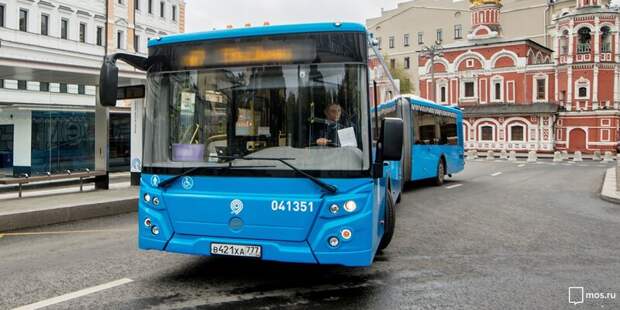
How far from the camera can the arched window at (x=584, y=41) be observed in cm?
5712

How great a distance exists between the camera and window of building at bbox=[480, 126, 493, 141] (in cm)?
5978

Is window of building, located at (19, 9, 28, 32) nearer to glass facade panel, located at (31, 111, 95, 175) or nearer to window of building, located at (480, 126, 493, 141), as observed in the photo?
glass facade panel, located at (31, 111, 95, 175)

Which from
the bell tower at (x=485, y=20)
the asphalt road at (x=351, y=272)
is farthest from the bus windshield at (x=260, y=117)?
the bell tower at (x=485, y=20)

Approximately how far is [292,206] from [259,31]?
1.82 meters

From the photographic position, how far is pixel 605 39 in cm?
5703

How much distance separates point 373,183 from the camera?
17.2 ft

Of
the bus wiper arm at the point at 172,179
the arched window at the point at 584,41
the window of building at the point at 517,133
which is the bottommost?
the bus wiper arm at the point at 172,179

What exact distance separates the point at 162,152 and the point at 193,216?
0.81 m

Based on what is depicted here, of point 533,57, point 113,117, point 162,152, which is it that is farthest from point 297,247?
point 533,57

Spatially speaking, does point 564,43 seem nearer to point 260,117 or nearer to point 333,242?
point 260,117

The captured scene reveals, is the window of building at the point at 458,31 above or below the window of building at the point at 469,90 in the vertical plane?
above

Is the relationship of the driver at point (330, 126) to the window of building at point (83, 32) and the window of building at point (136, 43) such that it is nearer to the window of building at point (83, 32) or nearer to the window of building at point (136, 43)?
the window of building at point (83, 32)

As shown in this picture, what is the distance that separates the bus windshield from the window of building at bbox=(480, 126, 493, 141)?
57.9 m

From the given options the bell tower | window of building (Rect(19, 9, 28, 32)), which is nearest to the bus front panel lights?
window of building (Rect(19, 9, 28, 32))
